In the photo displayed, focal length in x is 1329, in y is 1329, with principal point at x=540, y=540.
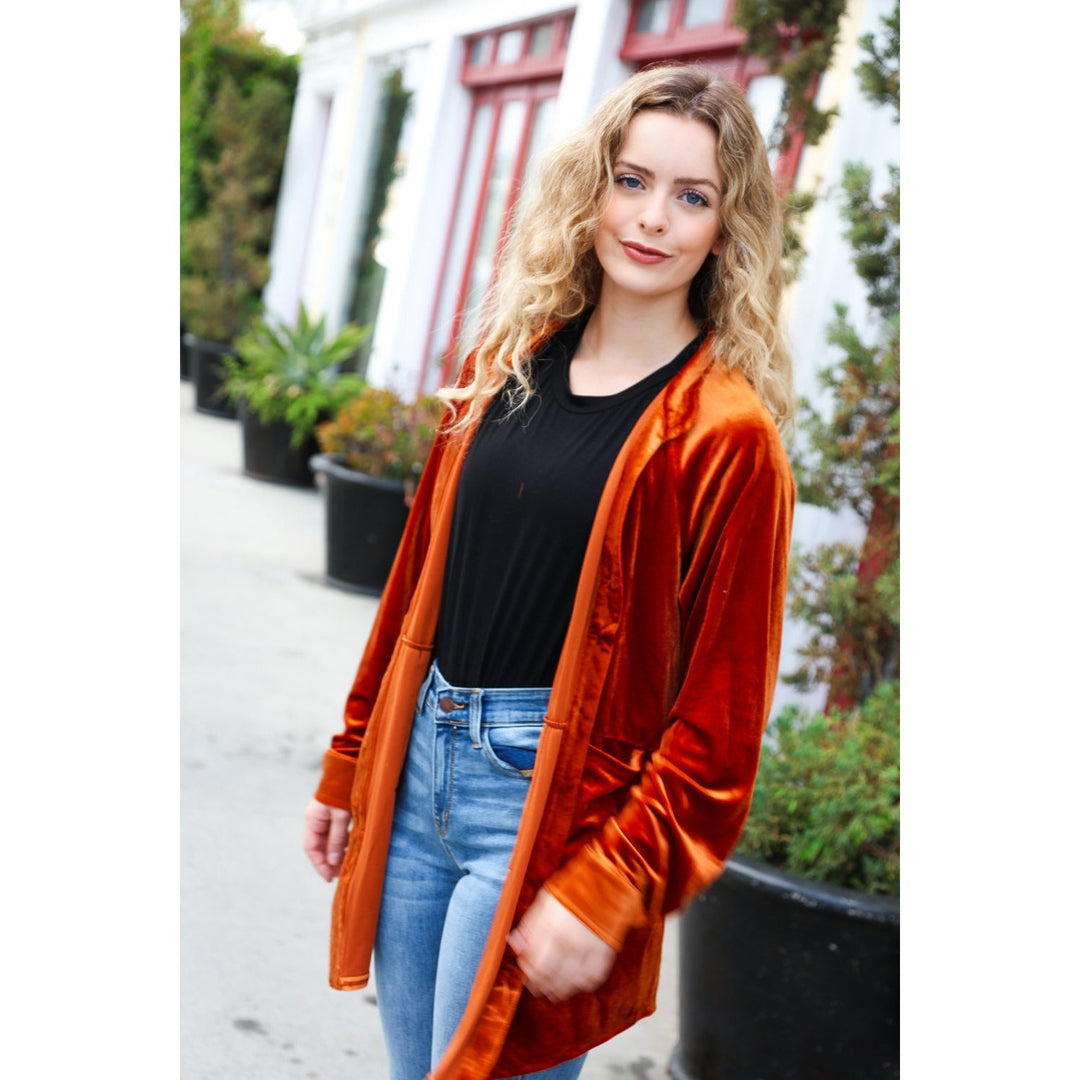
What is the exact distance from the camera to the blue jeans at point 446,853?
188cm

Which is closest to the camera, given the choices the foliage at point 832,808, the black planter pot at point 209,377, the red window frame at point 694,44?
the foliage at point 832,808

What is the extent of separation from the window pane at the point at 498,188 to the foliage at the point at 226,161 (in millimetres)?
5159

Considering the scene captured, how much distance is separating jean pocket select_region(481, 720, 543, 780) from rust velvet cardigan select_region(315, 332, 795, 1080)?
0.07 m

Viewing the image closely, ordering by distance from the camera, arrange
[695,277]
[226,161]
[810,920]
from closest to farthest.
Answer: [695,277]
[810,920]
[226,161]

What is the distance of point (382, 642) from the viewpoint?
224cm

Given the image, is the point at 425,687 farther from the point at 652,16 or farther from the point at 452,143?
the point at 452,143

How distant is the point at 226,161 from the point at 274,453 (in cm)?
611

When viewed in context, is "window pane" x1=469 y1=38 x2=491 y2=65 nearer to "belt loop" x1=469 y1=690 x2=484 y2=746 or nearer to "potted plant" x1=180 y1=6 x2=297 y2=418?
"potted plant" x1=180 y1=6 x2=297 y2=418

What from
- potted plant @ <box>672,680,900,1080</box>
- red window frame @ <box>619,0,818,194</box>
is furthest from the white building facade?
potted plant @ <box>672,680,900,1080</box>

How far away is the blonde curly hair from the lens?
190 centimetres

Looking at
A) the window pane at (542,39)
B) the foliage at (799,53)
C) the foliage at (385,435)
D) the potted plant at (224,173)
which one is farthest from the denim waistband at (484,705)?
the potted plant at (224,173)

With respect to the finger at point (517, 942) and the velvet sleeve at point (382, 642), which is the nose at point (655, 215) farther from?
the finger at point (517, 942)

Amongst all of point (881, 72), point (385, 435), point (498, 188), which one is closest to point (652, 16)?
point (498, 188)
